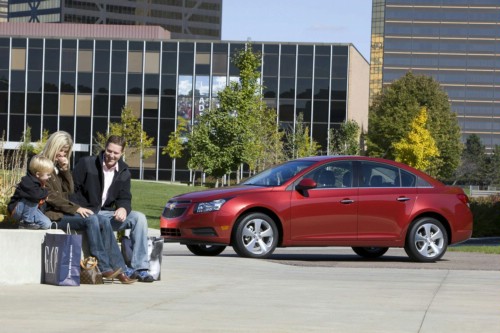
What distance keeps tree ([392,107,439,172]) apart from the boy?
Answer: 8186cm

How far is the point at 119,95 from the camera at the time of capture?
96750 mm

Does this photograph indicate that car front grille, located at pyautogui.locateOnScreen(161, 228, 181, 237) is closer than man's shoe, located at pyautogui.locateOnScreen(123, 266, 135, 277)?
No

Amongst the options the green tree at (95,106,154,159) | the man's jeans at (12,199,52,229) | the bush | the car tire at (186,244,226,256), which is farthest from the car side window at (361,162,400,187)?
the green tree at (95,106,154,159)

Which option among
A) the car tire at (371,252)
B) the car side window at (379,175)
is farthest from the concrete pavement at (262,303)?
the car tire at (371,252)

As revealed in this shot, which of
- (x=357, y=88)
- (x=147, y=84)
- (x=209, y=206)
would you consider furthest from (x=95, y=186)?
(x=357, y=88)

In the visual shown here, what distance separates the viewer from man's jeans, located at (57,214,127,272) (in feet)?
39.6

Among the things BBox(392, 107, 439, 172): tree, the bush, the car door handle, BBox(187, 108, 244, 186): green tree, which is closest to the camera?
the car door handle

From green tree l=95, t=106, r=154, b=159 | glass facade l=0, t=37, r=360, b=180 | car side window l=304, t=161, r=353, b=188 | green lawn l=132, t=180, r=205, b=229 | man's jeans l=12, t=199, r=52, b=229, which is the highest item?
glass facade l=0, t=37, r=360, b=180

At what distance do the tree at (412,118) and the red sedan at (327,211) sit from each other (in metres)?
85.6

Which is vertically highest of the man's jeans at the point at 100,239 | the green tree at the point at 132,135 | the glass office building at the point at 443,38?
the glass office building at the point at 443,38

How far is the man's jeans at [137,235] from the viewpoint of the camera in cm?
1227

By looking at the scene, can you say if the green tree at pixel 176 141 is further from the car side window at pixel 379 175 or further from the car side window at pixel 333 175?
the car side window at pixel 333 175

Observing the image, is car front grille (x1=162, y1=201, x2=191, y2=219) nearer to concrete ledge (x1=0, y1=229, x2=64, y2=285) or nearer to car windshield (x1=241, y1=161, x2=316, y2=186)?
car windshield (x1=241, y1=161, x2=316, y2=186)

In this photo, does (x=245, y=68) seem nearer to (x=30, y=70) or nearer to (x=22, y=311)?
(x=22, y=311)
